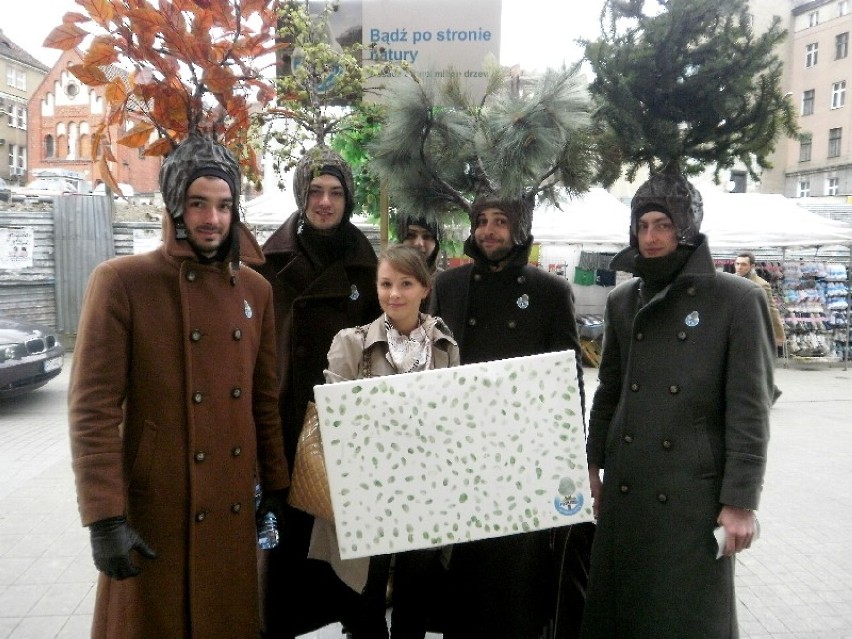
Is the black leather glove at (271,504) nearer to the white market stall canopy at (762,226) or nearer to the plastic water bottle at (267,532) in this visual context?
the plastic water bottle at (267,532)

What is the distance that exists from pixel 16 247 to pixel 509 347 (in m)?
12.8

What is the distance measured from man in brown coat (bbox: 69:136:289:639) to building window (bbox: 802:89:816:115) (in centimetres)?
4414

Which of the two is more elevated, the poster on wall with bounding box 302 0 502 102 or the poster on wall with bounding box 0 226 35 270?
the poster on wall with bounding box 302 0 502 102

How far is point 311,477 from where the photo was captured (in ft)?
7.20

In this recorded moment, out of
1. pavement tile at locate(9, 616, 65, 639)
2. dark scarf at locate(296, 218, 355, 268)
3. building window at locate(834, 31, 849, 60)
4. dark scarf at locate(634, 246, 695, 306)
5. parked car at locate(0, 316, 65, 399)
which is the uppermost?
building window at locate(834, 31, 849, 60)

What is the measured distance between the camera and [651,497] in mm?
2303

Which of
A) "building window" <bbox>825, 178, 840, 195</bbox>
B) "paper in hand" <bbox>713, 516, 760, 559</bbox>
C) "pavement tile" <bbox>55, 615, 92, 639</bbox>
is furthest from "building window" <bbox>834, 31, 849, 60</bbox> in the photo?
"pavement tile" <bbox>55, 615, 92, 639</bbox>

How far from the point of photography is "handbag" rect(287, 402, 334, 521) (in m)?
2.16

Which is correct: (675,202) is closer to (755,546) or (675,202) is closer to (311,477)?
(311,477)

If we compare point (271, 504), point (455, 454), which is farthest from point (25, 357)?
point (455, 454)

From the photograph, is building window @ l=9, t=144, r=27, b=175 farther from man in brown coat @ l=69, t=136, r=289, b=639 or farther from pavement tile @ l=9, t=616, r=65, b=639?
man in brown coat @ l=69, t=136, r=289, b=639

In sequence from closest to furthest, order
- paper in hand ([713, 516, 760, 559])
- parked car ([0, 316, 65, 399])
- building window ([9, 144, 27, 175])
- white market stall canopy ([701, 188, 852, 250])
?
paper in hand ([713, 516, 760, 559])
parked car ([0, 316, 65, 399])
white market stall canopy ([701, 188, 852, 250])
building window ([9, 144, 27, 175])

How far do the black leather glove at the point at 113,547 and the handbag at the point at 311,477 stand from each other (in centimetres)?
56

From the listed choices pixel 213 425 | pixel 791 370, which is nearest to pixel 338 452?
pixel 213 425
